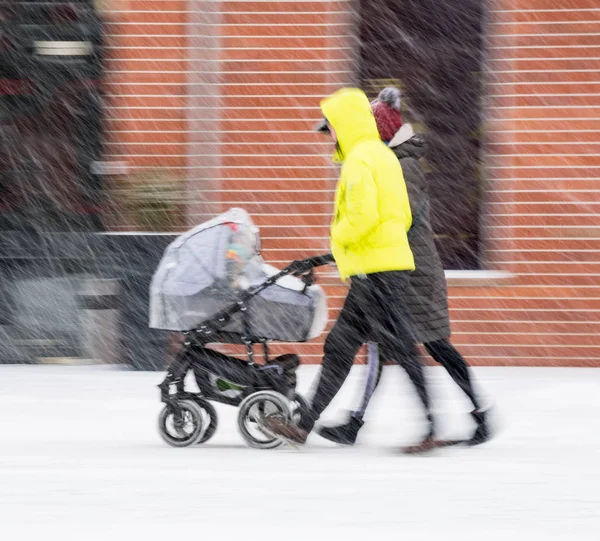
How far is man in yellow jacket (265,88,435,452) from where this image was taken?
665cm

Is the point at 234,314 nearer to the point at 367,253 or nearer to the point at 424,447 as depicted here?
the point at 367,253

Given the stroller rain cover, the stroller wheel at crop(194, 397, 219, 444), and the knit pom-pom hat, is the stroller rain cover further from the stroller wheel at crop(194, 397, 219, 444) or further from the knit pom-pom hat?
the knit pom-pom hat

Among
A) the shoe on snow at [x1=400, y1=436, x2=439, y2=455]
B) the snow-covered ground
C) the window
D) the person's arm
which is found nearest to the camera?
the snow-covered ground

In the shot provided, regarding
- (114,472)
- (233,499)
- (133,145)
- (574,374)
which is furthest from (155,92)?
(233,499)

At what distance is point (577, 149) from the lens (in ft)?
35.8

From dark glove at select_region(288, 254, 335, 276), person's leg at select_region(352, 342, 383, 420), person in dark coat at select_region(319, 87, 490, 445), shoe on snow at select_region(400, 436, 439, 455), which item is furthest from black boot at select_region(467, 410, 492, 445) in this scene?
dark glove at select_region(288, 254, 335, 276)

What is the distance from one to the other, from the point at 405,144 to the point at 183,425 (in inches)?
74.5

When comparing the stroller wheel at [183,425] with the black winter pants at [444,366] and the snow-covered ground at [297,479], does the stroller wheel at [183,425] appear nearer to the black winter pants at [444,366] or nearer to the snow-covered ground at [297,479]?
the snow-covered ground at [297,479]

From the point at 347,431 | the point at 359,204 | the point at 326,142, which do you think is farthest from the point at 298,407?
the point at 326,142

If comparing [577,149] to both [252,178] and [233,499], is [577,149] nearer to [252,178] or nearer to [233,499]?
[252,178]

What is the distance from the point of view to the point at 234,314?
22.6 feet

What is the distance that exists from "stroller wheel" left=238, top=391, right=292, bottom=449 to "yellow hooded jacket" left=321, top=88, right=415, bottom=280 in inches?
28.9

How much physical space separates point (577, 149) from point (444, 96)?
48.5 inches

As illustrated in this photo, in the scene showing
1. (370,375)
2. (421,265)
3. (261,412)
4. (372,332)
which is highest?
(421,265)
